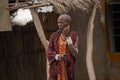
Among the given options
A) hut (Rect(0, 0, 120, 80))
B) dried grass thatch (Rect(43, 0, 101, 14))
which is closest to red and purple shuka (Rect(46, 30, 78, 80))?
dried grass thatch (Rect(43, 0, 101, 14))

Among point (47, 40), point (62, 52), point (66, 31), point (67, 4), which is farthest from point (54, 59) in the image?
point (47, 40)

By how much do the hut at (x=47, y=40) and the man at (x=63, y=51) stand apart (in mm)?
1725

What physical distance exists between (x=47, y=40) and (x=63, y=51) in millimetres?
2701

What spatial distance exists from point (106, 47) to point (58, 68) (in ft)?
12.8

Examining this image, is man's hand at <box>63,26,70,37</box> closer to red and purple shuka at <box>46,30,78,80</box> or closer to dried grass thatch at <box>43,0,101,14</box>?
red and purple shuka at <box>46,30,78,80</box>

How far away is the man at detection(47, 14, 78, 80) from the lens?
7.07m

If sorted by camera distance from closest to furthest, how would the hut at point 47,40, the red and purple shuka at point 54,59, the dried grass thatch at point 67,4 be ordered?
1. the red and purple shuka at point 54,59
2. the dried grass thatch at point 67,4
3. the hut at point 47,40


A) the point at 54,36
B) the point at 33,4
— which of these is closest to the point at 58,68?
the point at 54,36

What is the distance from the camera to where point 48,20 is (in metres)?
10.4

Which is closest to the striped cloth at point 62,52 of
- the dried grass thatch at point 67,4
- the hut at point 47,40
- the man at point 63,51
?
the man at point 63,51

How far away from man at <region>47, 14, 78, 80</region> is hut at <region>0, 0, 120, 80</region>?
173cm

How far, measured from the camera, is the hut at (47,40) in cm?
948

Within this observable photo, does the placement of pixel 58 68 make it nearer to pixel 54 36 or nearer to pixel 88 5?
pixel 54 36

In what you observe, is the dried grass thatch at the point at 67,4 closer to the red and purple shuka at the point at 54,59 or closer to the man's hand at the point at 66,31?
the red and purple shuka at the point at 54,59
